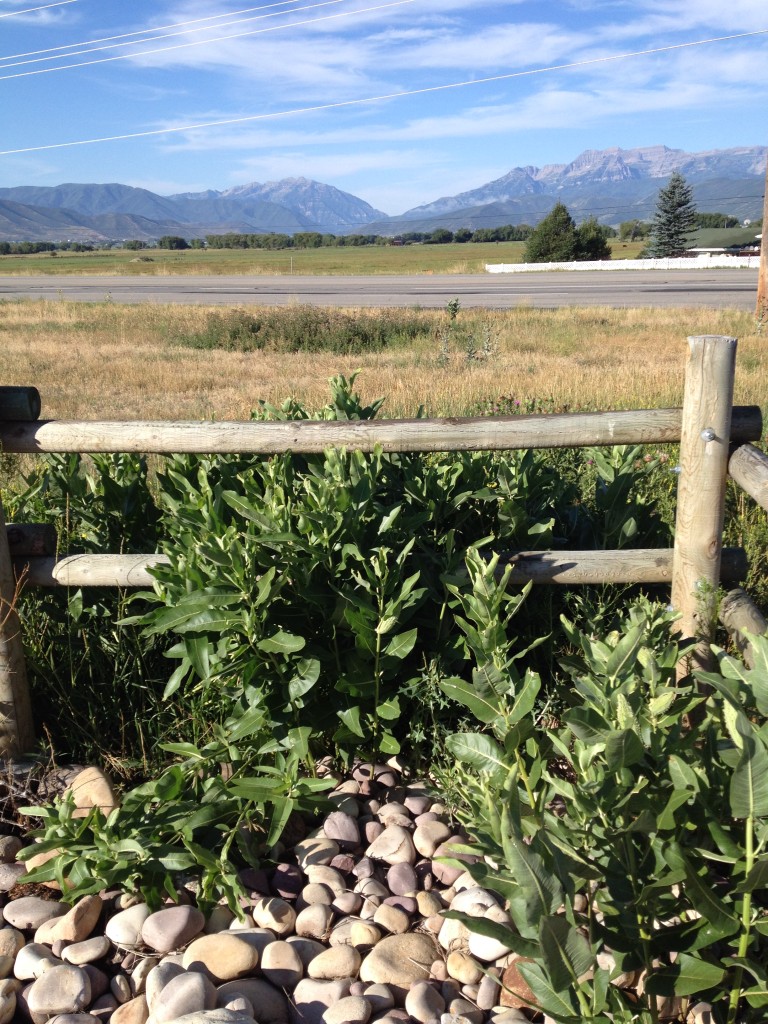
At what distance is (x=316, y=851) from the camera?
249 centimetres

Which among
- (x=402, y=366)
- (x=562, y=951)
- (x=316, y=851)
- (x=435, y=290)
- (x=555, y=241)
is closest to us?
(x=562, y=951)

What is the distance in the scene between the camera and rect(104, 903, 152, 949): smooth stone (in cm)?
221

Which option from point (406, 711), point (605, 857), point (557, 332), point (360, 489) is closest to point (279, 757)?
point (406, 711)

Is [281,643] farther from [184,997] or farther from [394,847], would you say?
[184,997]

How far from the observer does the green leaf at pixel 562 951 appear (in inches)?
55.5

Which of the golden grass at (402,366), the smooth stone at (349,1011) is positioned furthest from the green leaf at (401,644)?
the golden grass at (402,366)

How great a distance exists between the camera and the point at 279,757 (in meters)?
2.51

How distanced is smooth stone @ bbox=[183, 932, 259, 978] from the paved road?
21.7 meters

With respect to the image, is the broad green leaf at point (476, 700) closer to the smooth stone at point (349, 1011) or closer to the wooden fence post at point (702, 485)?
the smooth stone at point (349, 1011)

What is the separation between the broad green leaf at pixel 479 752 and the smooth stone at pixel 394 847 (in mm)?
698

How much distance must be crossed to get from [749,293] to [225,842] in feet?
88.4

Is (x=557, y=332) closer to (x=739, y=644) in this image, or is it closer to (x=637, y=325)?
(x=637, y=325)

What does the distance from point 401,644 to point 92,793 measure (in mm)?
1036

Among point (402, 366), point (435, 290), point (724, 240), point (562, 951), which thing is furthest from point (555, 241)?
point (562, 951)
